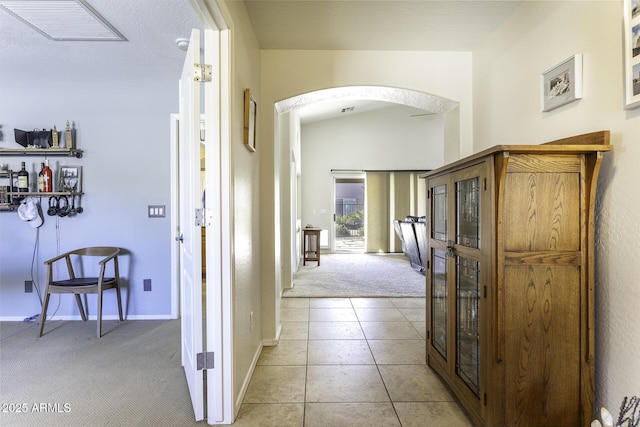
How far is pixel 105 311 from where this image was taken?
9.94ft

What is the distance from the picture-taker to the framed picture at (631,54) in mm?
1202

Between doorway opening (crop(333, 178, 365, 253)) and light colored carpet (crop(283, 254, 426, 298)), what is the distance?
135cm

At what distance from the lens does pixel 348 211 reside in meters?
8.16

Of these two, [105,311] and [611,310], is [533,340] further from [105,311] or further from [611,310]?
[105,311]

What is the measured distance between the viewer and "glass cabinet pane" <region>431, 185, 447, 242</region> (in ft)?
6.12

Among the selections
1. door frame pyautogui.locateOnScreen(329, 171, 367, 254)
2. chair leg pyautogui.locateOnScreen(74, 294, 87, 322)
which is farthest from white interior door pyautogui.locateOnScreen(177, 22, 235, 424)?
door frame pyautogui.locateOnScreen(329, 171, 367, 254)

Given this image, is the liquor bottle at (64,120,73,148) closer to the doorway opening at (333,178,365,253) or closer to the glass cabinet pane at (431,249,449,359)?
the glass cabinet pane at (431,249,449,359)

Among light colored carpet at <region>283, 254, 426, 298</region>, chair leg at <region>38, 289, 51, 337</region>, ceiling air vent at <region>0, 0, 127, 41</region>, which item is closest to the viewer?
ceiling air vent at <region>0, 0, 127, 41</region>

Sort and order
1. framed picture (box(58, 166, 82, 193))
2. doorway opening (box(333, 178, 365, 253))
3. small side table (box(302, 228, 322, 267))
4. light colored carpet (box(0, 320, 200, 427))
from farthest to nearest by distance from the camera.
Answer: doorway opening (box(333, 178, 365, 253)) < small side table (box(302, 228, 322, 267)) < framed picture (box(58, 166, 82, 193)) < light colored carpet (box(0, 320, 200, 427))

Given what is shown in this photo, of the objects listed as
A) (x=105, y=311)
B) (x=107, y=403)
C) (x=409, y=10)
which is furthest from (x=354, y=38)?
(x=105, y=311)

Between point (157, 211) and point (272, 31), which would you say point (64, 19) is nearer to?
point (272, 31)

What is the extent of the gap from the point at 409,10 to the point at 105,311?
12.2 ft

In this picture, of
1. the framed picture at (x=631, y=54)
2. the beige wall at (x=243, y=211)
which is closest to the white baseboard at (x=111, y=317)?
the beige wall at (x=243, y=211)

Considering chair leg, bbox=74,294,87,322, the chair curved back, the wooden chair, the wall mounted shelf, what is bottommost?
chair leg, bbox=74,294,87,322
